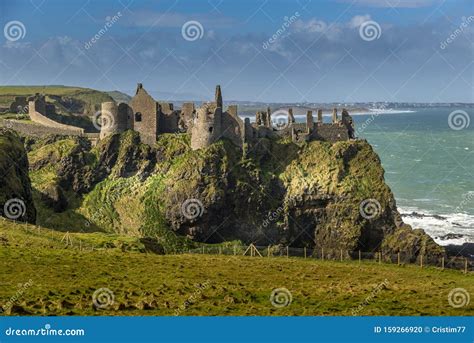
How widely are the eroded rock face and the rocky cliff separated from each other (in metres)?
12.0

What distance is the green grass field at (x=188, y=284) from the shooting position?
39812mm

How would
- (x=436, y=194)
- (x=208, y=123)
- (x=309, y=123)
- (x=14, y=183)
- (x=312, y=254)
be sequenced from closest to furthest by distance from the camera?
(x=14, y=183)
(x=312, y=254)
(x=208, y=123)
(x=309, y=123)
(x=436, y=194)

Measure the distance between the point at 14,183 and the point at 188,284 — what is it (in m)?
→ 34.7

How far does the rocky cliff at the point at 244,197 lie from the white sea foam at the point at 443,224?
1676 cm

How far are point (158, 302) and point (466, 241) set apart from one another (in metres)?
72.7

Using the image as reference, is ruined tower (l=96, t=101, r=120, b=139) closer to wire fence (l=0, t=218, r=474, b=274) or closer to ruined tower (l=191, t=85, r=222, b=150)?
ruined tower (l=191, t=85, r=222, b=150)

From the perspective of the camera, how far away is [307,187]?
3745 inches

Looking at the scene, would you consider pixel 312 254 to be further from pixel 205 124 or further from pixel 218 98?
pixel 218 98

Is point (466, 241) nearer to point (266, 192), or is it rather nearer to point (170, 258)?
point (266, 192)

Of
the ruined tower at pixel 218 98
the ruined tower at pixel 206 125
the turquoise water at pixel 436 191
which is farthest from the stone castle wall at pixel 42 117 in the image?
the turquoise water at pixel 436 191

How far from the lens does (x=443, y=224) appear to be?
115 meters

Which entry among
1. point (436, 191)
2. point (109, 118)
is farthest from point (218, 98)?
point (436, 191)

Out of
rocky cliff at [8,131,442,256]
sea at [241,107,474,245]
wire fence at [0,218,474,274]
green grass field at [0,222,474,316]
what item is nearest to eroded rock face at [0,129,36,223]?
wire fence at [0,218,474,274]

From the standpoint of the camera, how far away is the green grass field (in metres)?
39.8
